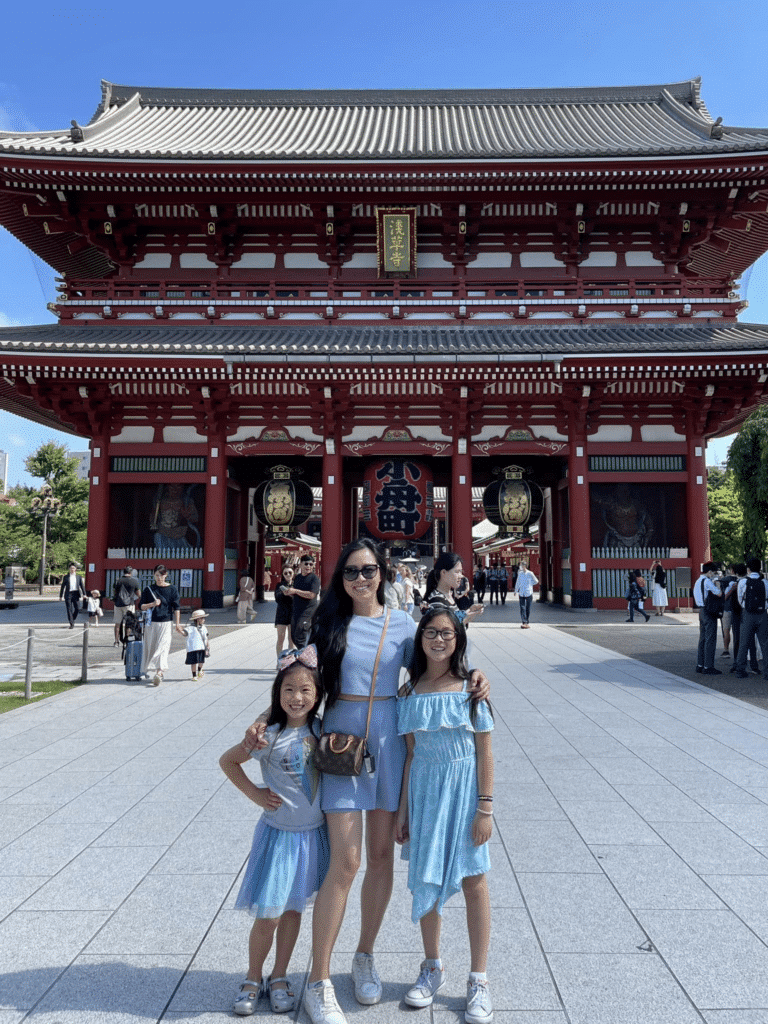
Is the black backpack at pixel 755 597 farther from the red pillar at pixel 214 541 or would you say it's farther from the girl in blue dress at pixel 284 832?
the red pillar at pixel 214 541

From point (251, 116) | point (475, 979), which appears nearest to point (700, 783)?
point (475, 979)

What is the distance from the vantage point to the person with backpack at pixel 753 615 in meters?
9.48

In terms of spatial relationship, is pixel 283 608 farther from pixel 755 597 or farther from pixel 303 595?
pixel 755 597

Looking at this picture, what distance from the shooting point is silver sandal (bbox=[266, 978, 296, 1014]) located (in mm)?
2512

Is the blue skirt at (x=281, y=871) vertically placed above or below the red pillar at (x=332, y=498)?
below

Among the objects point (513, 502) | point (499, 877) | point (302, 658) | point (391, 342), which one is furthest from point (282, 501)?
point (302, 658)

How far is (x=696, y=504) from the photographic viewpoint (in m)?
→ 17.0

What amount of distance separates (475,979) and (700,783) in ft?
10.8

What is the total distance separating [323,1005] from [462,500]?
15179 mm

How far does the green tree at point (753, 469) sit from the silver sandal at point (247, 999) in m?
20.5

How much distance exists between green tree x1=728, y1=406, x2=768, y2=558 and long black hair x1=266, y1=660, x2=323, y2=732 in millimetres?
20174

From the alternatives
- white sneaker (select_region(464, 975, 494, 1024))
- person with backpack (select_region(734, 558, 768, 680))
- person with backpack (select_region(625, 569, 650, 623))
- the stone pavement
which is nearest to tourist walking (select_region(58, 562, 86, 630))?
the stone pavement

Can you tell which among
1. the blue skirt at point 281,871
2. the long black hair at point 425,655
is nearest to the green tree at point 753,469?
the long black hair at point 425,655

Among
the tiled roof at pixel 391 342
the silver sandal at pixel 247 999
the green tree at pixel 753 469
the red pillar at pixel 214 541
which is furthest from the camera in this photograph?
the green tree at pixel 753 469
